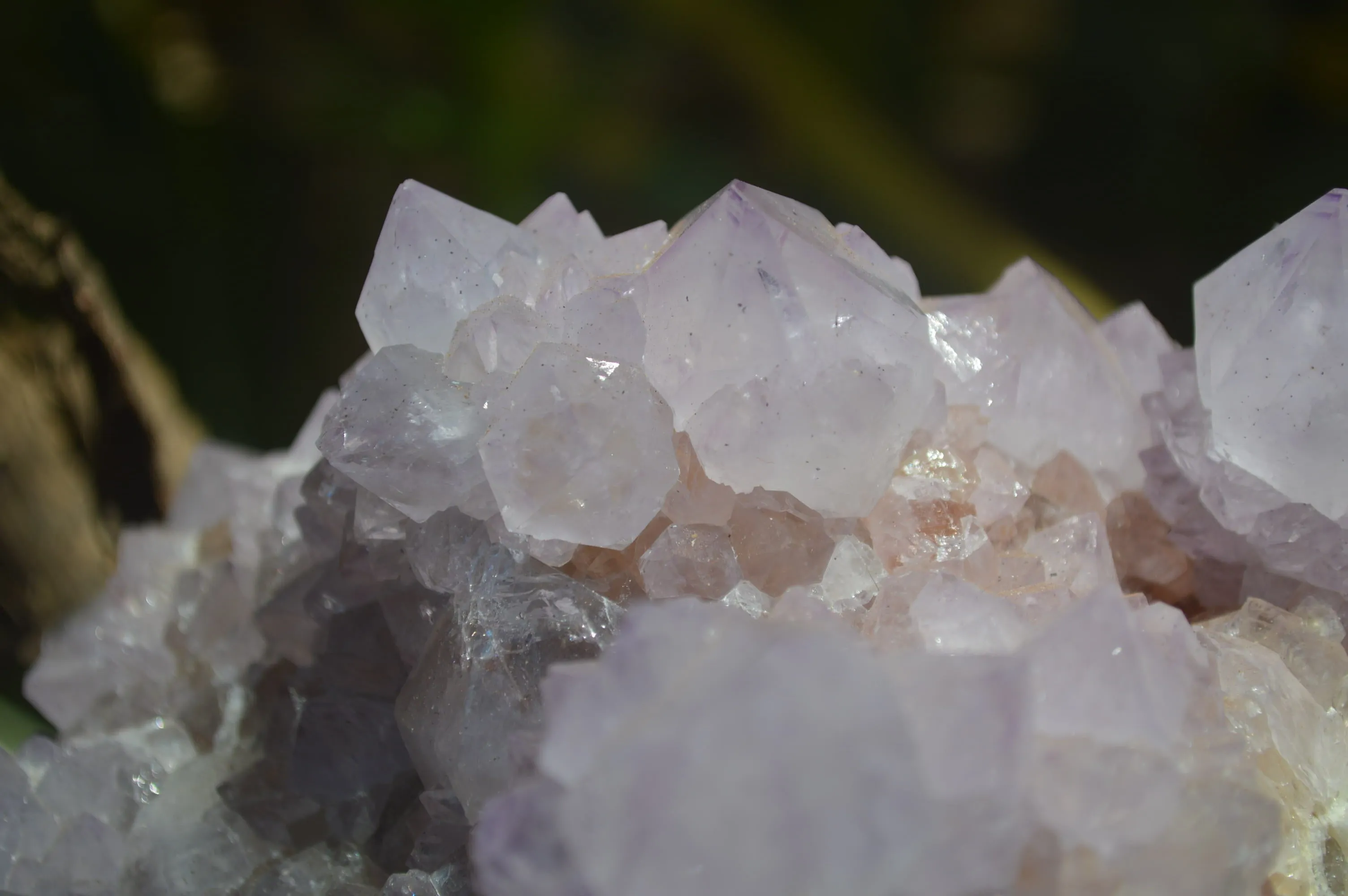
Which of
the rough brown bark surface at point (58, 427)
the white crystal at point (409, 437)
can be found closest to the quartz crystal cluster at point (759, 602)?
the white crystal at point (409, 437)

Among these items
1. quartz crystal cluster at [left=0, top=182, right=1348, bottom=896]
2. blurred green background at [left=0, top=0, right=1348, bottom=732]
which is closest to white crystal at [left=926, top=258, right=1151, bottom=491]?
quartz crystal cluster at [left=0, top=182, right=1348, bottom=896]

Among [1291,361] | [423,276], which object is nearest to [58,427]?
[423,276]

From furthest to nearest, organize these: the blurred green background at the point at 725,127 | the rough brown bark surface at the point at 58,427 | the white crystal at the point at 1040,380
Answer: the blurred green background at the point at 725,127 → the rough brown bark surface at the point at 58,427 → the white crystal at the point at 1040,380

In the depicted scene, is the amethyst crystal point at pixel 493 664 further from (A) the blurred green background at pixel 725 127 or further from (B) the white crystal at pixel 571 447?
(A) the blurred green background at pixel 725 127

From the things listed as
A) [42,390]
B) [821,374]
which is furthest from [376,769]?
[42,390]

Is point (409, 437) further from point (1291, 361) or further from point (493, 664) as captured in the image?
point (1291, 361)

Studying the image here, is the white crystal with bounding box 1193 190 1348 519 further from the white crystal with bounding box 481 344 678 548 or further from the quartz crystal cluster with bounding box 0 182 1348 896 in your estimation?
the white crystal with bounding box 481 344 678 548

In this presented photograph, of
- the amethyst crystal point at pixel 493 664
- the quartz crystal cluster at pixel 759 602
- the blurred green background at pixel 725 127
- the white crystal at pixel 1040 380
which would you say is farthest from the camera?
the blurred green background at pixel 725 127

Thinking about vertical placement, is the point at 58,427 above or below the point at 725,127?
below
